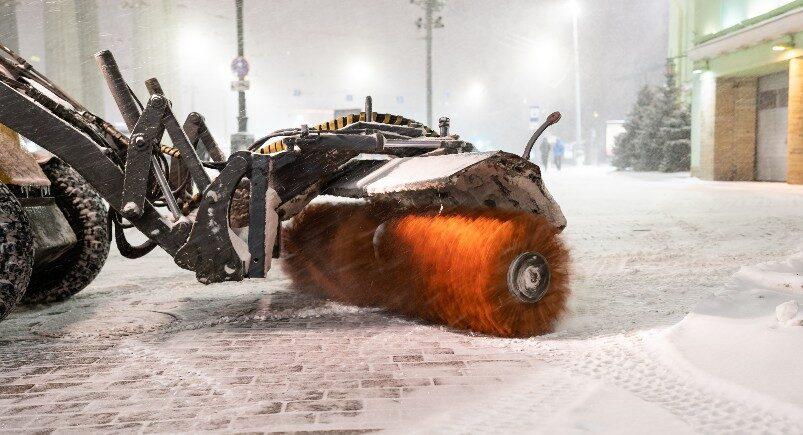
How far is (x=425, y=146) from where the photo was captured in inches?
194

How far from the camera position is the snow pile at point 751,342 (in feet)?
9.25

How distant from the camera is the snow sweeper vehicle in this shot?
385 centimetres

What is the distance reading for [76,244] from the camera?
5098mm

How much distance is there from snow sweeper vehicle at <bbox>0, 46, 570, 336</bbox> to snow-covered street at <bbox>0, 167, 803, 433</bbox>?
10.3 inches

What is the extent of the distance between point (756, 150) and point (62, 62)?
1380 inches

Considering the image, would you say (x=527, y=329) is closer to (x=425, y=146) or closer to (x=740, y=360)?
(x=740, y=360)

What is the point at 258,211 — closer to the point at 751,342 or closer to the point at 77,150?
the point at 77,150

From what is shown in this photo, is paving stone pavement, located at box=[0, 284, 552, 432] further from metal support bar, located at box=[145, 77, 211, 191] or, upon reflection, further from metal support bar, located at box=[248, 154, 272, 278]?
metal support bar, located at box=[145, 77, 211, 191]

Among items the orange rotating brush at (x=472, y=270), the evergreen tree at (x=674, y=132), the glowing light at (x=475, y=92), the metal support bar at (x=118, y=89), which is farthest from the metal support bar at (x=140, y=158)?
the glowing light at (x=475, y=92)

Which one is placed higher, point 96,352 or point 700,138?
point 700,138

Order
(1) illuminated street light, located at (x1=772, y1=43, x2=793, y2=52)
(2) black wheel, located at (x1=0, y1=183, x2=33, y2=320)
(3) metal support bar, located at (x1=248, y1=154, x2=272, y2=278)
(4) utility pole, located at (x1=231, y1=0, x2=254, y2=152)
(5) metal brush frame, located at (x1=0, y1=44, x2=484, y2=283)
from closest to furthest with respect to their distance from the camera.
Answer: (2) black wheel, located at (x1=0, y1=183, x2=33, y2=320) → (5) metal brush frame, located at (x1=0, y1=44, x2=484, y2=283) → (3) metal support bar, located at (x1=248, y1=154, x2=272, y2=278) → (4) utility pole, located at (x1=231, y1=0, x2=254, y2=152) → (1) illuminated street light, located at (x1=772, y1=43, x2=793, y2=52)

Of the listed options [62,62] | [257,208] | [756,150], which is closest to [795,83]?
[756,150]

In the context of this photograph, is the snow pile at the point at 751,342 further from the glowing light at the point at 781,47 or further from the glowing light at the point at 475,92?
the glowing light at the point at 475,92

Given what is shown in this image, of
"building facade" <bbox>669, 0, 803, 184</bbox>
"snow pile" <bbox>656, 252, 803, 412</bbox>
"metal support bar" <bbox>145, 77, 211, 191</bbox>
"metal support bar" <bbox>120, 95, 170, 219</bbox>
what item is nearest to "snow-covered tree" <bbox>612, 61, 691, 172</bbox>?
"building facade" <bbox>669, 0, 803, 184</bbox>
